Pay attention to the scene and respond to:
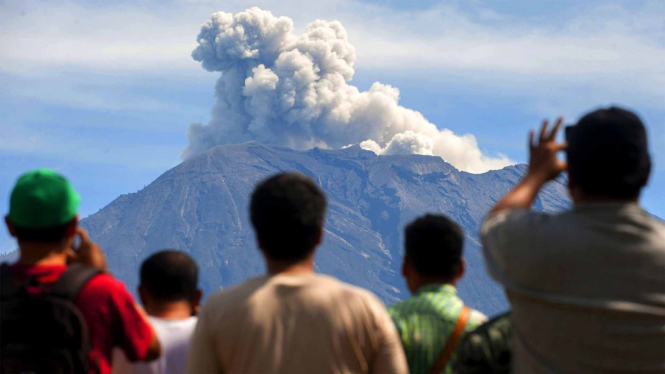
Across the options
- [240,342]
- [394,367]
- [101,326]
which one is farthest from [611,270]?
[101,326]

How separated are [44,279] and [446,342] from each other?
216cm

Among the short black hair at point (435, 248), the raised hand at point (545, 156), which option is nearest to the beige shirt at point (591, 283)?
the raised hand at point (545, 156)

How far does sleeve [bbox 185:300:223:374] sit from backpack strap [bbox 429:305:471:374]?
1.33 meters

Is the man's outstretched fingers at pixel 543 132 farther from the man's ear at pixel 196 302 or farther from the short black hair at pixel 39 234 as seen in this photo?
the man's ear at pixel 196 302

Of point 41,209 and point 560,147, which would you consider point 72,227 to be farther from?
point 560,147

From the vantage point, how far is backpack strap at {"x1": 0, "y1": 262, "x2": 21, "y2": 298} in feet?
10.9

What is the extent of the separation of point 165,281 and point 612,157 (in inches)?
117

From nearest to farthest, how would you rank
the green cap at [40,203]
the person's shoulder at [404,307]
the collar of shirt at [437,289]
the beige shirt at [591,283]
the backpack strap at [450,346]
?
the beige shirt at [591,283], the green cap at [40,203], the backpack strap at [450,346], the person's shoulder at [404,307], the collar of shirt at [437,289]

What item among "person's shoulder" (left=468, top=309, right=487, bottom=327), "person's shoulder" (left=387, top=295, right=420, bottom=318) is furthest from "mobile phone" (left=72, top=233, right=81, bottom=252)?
"person's shoulder" (left=468, top=309, right=487, bottom=327)

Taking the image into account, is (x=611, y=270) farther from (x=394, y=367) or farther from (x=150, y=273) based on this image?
(x=150, y=273)

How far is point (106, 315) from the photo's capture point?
3.30 metres

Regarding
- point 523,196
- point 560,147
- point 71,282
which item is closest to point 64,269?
point 71,282

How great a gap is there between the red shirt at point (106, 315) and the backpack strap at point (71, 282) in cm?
3

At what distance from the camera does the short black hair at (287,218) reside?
10.7 feet
